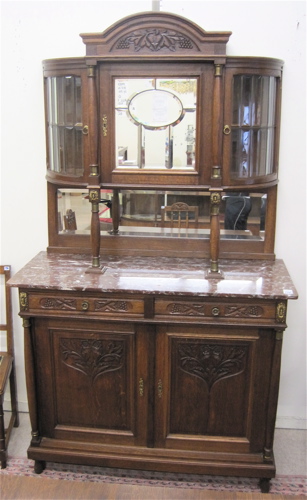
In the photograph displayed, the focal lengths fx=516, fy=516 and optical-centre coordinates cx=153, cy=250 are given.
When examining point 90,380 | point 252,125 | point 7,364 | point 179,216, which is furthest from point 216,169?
point 7,364

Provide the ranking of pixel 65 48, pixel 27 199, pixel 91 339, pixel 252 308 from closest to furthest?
pixel 252 308, pixel 91 339, pixel 65 48, pixel 27 199

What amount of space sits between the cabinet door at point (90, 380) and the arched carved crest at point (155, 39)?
1.28 m

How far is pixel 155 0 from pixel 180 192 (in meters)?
0.95

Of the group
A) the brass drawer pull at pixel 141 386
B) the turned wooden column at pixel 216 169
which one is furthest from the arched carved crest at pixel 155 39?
the brass drawer pull at pixel 141 386

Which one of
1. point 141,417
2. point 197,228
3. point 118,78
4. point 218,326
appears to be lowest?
point 141,417

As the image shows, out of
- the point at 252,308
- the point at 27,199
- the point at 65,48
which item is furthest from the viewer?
the point at 27,199

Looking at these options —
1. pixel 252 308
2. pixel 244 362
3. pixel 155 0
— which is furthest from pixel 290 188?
pixel 155 0

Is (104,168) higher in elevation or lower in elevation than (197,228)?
higher

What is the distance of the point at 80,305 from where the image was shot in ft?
8.03

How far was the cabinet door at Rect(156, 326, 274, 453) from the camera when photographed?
246 cm

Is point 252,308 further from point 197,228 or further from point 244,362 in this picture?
point 197,228

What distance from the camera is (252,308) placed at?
2.37 meters

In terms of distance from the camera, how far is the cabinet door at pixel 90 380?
→ 99.1 inches

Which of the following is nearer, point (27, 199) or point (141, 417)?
point (141, 417)
